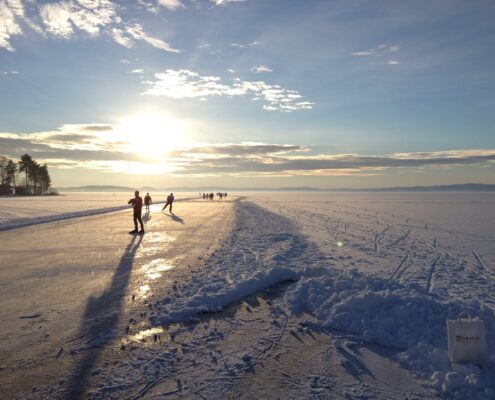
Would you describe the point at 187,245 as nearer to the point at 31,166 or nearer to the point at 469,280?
the point at 469,280

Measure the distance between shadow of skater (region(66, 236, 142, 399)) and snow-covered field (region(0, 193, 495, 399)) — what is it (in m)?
0.02

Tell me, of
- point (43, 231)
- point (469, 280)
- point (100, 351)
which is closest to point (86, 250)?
point (43, 231)

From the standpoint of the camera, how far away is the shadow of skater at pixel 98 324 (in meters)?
3.86

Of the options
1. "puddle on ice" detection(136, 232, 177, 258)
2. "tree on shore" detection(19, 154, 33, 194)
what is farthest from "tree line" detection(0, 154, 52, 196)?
"puddle on ice" detection(136, 232, 177, 258)

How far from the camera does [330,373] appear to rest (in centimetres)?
414

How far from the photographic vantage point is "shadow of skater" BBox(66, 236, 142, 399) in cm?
386

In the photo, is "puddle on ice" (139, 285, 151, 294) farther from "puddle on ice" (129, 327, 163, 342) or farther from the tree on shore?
the tree on shore

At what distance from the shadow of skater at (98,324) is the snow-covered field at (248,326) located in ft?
0.07

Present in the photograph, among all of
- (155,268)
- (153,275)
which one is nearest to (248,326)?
(153,275)

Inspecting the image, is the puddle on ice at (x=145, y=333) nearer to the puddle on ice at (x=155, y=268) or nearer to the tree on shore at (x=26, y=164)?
the puddle on ice at (x=155, y=268)

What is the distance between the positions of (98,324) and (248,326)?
7.72 feet

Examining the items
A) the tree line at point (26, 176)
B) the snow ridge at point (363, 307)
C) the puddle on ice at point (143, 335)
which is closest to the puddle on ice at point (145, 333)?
the puddle on ice at point (143, 335)

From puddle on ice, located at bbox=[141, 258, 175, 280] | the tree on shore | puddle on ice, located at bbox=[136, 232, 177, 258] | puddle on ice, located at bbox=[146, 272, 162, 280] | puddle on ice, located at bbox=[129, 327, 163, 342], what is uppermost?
the tree on shore

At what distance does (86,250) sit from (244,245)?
5.57m
